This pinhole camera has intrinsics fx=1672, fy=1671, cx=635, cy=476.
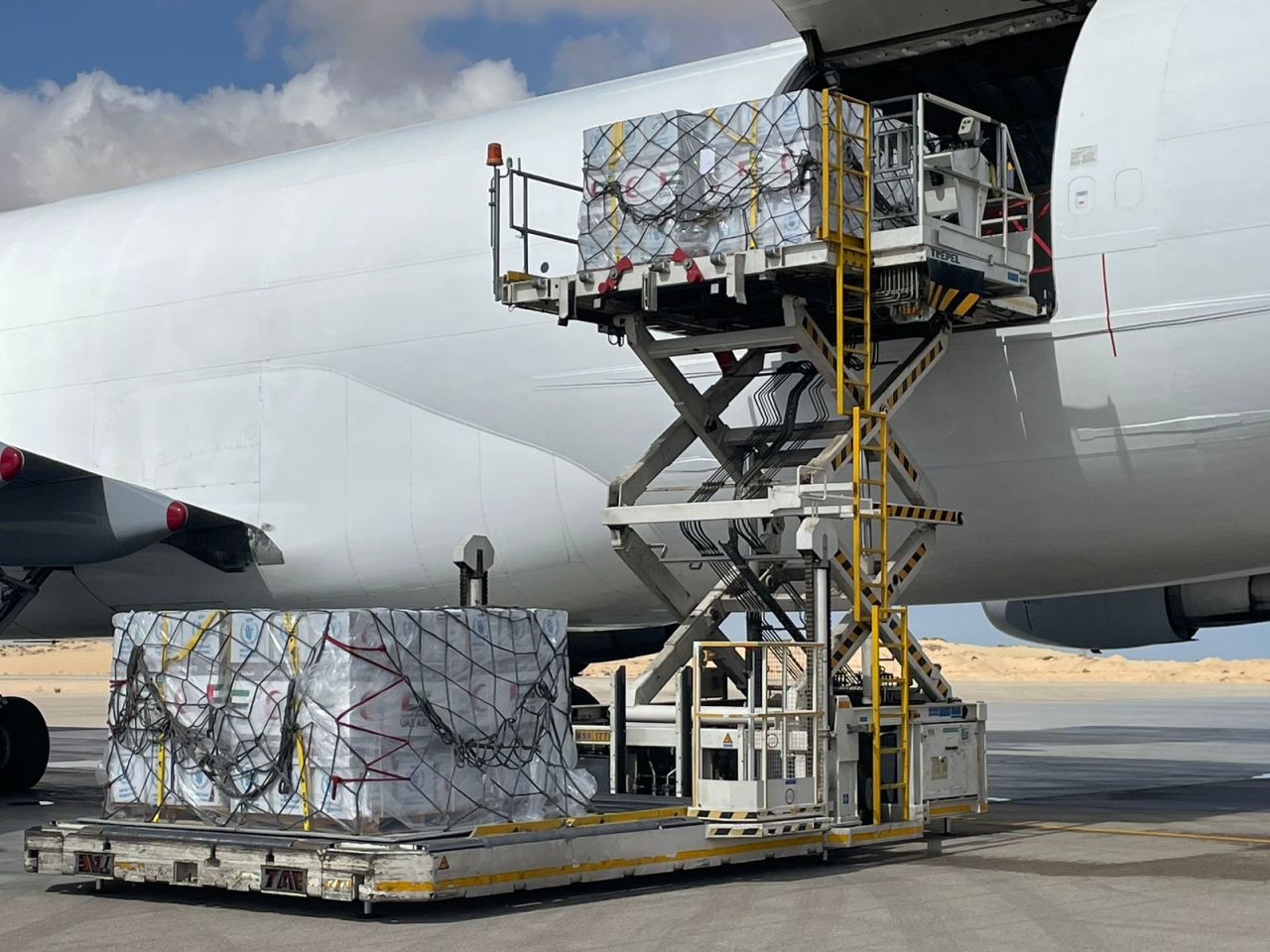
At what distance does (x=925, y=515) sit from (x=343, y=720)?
4397 millimetres

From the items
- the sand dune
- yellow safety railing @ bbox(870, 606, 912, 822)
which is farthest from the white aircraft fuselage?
the sand dune

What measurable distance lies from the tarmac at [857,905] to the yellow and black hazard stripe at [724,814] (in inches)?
14.4

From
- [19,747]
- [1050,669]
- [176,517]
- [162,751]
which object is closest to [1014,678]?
[1050,669]

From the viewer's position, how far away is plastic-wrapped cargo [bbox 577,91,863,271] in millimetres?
11016

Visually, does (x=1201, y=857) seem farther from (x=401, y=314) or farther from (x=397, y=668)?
(x=401, y=314)

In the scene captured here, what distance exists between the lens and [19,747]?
17.4 meters

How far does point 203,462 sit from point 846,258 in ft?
24.9

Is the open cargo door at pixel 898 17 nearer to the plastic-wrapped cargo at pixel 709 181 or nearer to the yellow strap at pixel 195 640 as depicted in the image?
the plastic-wrapped cargo at pixel 709 181

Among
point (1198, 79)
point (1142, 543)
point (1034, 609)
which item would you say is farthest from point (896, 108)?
point (1034, 609)

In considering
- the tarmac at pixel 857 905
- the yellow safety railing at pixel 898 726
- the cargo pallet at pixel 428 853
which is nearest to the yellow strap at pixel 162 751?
the cargo pallet at pixel 428 853

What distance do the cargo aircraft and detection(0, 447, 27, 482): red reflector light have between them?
3 centimetres

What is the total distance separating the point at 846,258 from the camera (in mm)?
11039

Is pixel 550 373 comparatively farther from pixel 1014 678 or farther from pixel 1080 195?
pixel 1014 678

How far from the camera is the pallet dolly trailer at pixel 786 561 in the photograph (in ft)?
32.9
